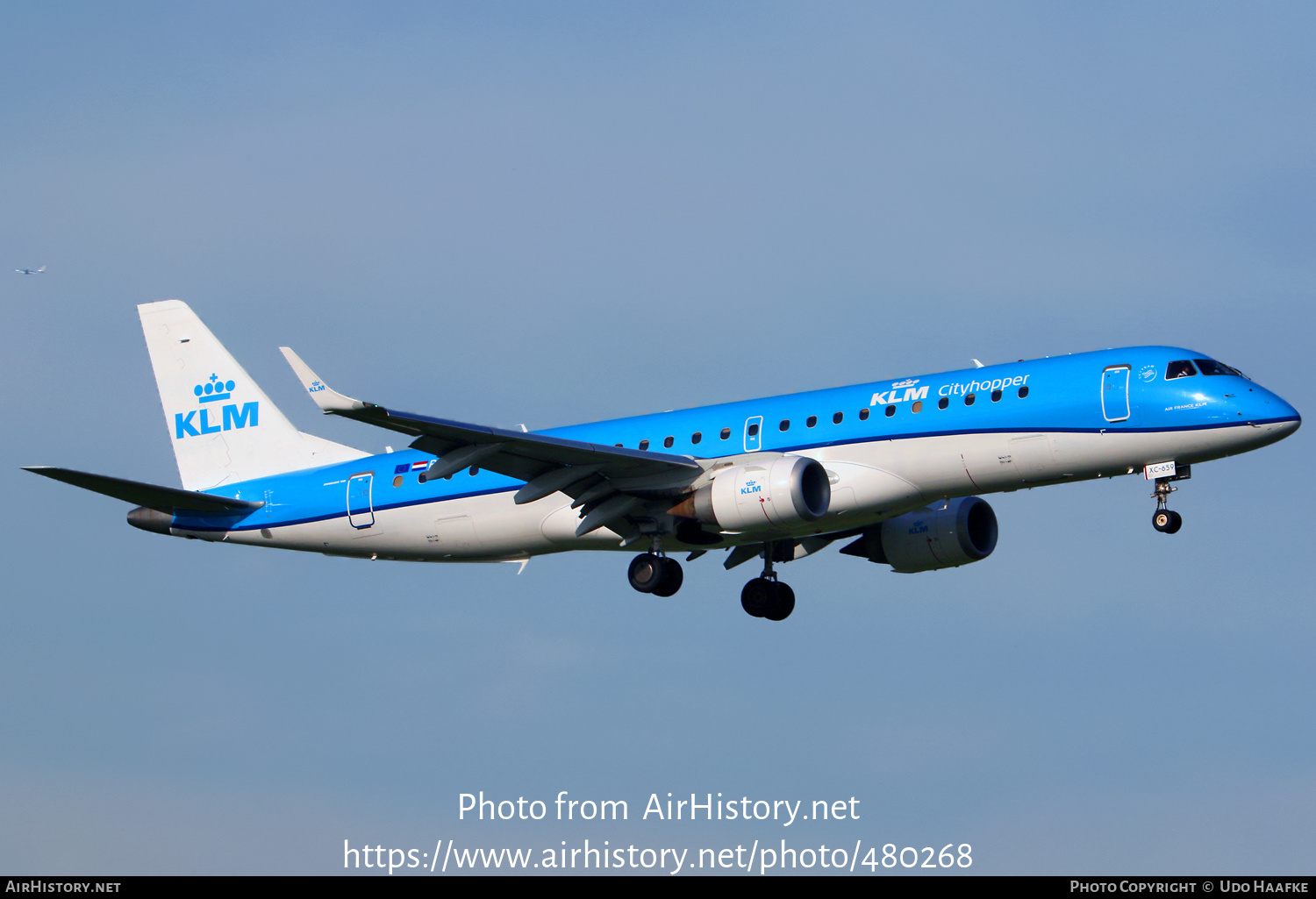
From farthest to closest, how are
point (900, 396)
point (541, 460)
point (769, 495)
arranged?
point (541, 460), point (900, 396), point (769, 495)

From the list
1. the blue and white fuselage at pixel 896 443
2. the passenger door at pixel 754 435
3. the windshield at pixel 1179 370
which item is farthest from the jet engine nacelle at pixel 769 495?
the windshield at pixel 1179 370

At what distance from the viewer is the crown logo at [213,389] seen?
48.0 meters

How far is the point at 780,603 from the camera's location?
1706 inches

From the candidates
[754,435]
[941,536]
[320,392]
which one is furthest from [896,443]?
[320,392]

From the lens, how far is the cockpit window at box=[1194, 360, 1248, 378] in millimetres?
35656

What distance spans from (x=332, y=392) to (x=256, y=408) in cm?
1432

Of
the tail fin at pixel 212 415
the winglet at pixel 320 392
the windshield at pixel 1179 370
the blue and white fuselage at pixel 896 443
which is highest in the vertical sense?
the tail fin at pixel 212 415

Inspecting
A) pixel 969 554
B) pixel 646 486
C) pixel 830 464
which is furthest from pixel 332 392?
pixel 969 554

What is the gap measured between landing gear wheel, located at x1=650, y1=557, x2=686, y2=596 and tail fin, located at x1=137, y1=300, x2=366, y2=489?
391 inches

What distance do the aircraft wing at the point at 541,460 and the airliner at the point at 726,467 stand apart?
56 millimetres

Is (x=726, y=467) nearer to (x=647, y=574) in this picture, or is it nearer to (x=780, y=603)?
(x=647, y=574)

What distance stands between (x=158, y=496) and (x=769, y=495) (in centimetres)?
1671

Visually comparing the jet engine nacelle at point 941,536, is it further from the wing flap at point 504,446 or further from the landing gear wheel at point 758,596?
the wing flap at point 504,446

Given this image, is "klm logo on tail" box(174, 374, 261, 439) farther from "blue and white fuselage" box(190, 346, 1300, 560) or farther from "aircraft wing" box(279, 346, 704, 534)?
"aircraft wing" box(279, 346, 704, 534)
